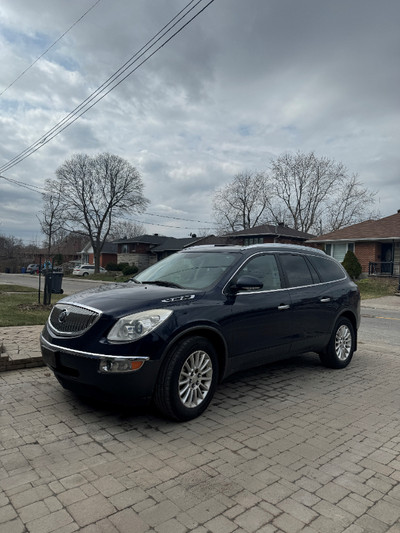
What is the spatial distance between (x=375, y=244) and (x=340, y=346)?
24.0 m

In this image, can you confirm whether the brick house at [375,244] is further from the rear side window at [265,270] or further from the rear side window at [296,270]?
the rear side window at [265,270]

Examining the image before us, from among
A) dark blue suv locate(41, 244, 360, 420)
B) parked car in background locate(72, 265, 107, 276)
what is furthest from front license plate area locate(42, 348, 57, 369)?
parked car in background locate(72, 265, 107, 276)

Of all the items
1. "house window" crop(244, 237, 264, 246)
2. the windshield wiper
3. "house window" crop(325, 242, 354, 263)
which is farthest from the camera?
"house window" crop(244, 237, 264, 246)

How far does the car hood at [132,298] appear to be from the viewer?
3.66 m

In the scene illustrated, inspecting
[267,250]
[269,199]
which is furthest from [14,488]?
[269,199]

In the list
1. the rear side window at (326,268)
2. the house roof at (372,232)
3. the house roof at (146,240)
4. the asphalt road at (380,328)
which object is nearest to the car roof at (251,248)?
the rear side window at (326,268)

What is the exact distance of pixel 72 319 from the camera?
382 cm

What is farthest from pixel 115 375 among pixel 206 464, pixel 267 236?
pixel 267 236

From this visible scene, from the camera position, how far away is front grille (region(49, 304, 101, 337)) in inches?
143

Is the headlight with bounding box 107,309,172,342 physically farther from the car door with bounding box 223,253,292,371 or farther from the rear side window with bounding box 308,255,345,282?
the rear side window with bounding box 308,255,345,282

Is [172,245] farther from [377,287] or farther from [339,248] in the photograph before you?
[377,287]

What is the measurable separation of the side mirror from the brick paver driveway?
1.24 meters

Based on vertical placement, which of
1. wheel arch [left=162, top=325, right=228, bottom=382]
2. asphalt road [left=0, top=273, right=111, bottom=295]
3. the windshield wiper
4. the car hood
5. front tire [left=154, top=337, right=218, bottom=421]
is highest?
the windshield wiper

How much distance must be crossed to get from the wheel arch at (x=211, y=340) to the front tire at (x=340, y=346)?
2.24 meters
